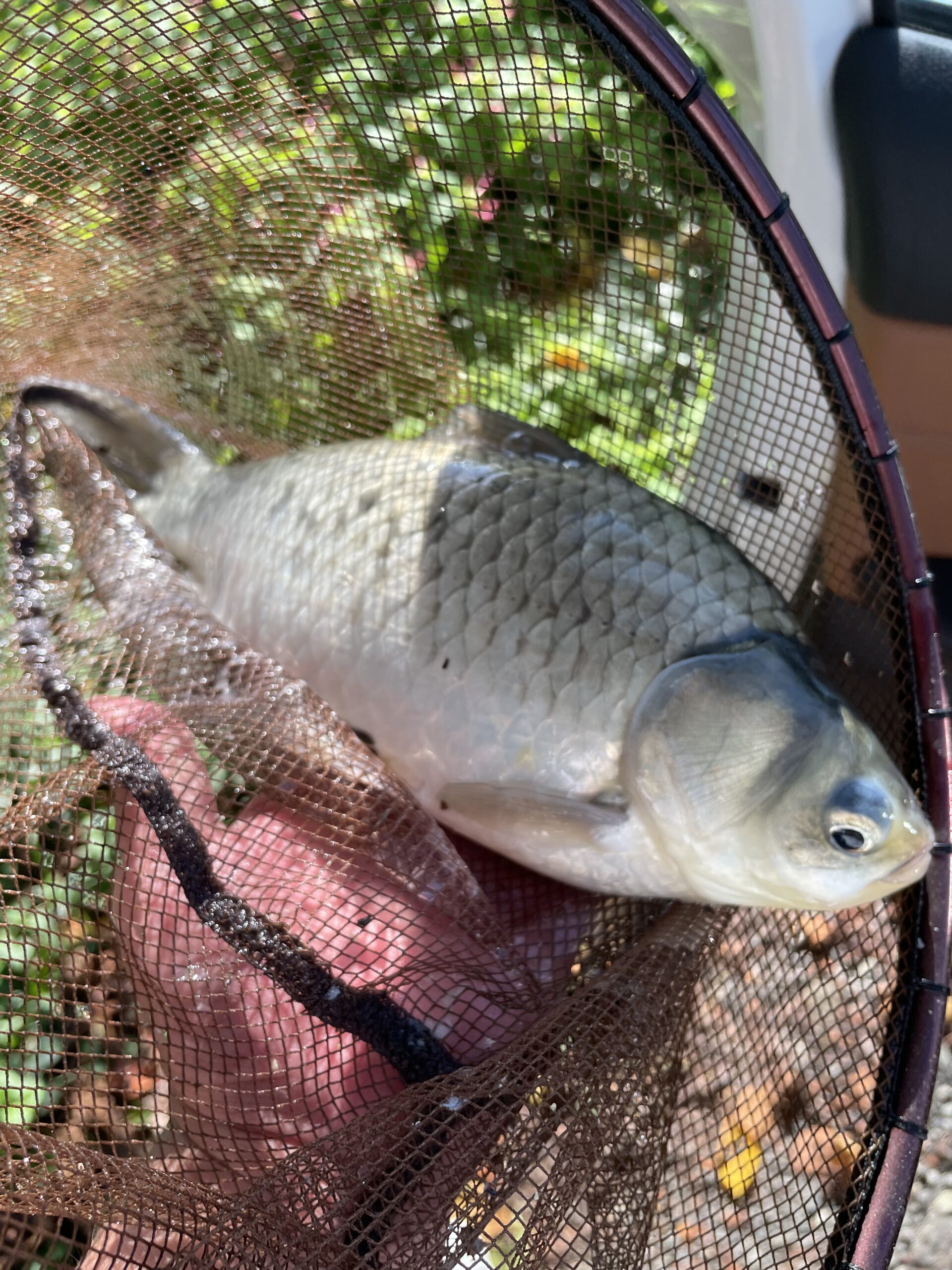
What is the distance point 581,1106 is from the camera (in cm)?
96

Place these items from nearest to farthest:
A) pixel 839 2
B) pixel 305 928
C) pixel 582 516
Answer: pixel 305 928
pixel 582 516
pixel 839 2

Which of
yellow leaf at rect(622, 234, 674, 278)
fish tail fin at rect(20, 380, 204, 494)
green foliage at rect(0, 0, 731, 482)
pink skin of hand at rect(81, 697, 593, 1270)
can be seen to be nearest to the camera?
pink skin of hand at rect(81, 697, 593, 1270)

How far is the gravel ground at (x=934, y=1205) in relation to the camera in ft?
4.71

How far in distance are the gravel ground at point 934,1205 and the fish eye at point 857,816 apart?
668 millimetres

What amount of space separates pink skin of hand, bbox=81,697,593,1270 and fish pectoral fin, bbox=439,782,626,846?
151 mm

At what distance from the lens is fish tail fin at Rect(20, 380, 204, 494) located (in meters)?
1.50

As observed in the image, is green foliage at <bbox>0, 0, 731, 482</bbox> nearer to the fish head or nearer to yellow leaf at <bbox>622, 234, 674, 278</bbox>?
yellow leaf at <bbox>622, 234, 674, 278</bbox>

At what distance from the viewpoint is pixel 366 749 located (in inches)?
50.4

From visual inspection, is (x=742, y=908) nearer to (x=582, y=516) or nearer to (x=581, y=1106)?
(x=581, y=1106)

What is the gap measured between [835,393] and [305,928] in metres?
0.87

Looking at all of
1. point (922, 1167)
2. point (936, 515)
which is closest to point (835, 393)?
point (936, 515)

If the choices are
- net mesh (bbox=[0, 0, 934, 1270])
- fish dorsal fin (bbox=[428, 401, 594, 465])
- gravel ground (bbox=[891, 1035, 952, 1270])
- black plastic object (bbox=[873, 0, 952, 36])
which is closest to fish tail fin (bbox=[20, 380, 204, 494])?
net mesh (bbox=[0, 0, 934, 1270])

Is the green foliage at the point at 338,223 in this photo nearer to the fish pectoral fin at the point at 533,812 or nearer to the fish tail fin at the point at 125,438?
the fish tail fin at the point at 125,438

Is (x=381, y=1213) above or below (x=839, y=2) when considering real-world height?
below
